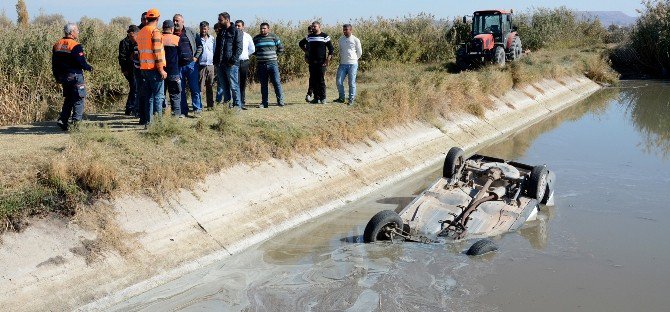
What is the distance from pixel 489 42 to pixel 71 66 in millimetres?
19995

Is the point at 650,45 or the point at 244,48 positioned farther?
the point at 650,45

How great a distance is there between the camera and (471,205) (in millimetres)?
11250

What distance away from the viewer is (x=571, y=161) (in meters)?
17.1

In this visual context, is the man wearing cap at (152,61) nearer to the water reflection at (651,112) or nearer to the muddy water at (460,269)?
the muddy water at (460,269)

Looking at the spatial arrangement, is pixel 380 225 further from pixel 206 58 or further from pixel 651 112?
pixel 651 112

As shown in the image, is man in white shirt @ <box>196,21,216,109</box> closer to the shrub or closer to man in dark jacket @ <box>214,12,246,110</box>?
man in dark jacket @ <box>214,12,246,110</box>

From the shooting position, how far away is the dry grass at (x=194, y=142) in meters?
9.70

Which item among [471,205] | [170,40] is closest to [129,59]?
[170,40]

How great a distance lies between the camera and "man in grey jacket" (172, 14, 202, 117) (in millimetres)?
13672

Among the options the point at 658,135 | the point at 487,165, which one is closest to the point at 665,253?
the point at 487,165

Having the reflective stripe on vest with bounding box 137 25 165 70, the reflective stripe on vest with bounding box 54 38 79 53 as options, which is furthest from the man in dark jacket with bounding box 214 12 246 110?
the reflective stripe on vest with bounding box 54 38 79 53

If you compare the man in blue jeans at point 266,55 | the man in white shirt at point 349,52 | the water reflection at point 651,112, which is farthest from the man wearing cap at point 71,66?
the water reflection at point 651,112

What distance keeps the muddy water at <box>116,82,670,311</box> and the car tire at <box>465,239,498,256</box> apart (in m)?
0.10

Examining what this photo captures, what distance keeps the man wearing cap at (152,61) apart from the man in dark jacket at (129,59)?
1.54 metres
